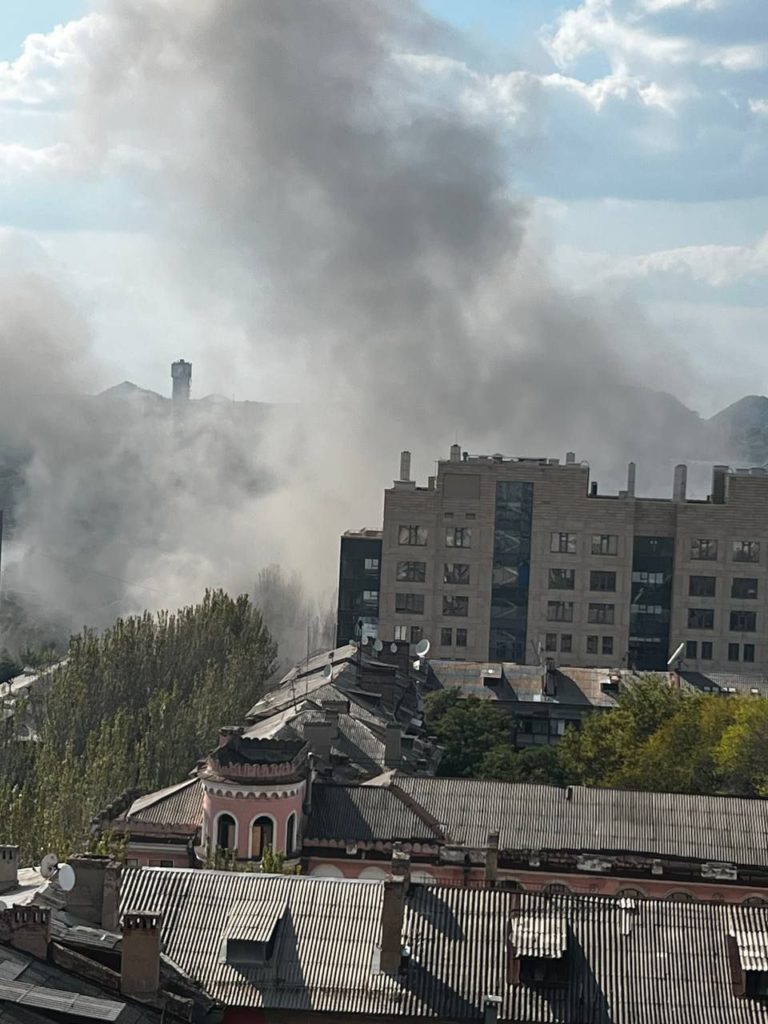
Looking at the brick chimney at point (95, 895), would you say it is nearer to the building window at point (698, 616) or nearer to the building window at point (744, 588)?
the building window at point (698, 616)

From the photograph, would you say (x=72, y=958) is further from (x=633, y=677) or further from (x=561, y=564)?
(x=561, y=564)

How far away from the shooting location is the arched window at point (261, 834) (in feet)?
146

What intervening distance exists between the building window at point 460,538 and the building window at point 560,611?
5.61 meters

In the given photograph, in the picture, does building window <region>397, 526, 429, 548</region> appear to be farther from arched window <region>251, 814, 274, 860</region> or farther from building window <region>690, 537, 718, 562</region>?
arched window <region>251, 814, 274, 860</region>

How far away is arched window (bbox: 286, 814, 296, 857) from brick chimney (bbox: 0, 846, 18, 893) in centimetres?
1595

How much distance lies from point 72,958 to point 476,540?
257 feet

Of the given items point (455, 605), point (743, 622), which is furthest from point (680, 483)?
point (455, 605)

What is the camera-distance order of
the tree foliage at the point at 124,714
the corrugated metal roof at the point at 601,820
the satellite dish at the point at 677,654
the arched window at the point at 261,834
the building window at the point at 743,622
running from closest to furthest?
the arched window at the point at 261,834 → the corrugated metal roof at the point at 601,820 → the tree foliage at the point at 124,714 → the satellite dish at the point at 677,654 → the building window at the point at 743,622

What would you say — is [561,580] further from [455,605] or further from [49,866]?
[49,866]

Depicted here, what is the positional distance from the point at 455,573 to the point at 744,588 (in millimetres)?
15918

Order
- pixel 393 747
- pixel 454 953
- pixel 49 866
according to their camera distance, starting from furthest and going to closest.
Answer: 1. pixel 393 747
2. pixel 49 866
3. pixel 454 953

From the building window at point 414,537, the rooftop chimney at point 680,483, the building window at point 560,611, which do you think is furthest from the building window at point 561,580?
the rooftop chimney at point 680,483

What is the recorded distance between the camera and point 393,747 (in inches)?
2243

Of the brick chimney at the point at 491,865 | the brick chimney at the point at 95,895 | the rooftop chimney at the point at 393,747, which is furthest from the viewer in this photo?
the rooftop chimney at the point at 393,747
